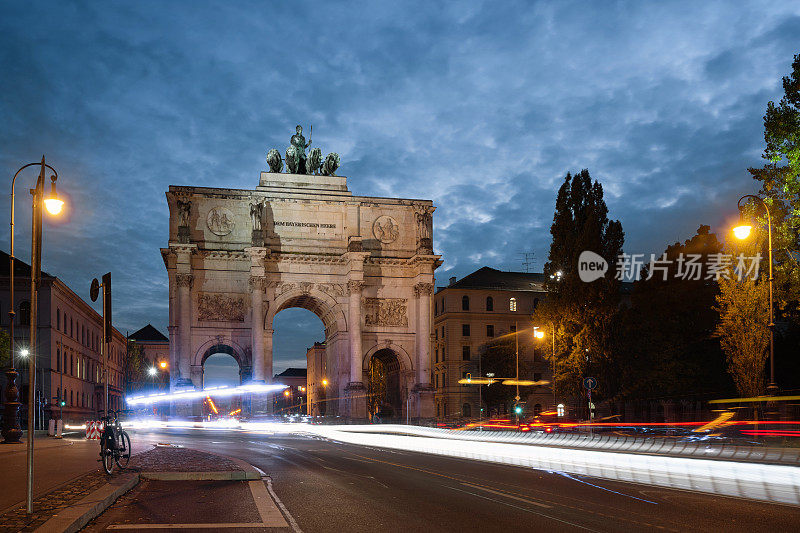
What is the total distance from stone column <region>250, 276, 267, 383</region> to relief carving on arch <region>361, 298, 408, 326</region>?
26.7ft

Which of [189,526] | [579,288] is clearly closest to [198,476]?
[189,526]

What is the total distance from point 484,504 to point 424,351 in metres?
51.3

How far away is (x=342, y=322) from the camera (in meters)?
63.2

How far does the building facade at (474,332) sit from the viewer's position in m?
93.4

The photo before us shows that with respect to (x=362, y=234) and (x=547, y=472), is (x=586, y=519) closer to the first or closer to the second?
(x=547, y=472)

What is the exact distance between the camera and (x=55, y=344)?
226 feet

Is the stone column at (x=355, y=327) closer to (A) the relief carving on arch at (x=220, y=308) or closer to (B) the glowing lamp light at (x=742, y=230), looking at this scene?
(A) the relief carving on arch at (x=220, y=308)

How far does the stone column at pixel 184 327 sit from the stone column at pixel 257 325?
176 inches

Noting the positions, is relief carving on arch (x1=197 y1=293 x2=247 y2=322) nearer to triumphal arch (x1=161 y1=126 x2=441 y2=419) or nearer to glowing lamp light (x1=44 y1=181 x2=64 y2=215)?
triumphal arch (x1=161 y1=126 x2=441 y2=419)

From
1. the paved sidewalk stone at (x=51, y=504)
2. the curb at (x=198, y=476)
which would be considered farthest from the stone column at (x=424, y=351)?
the paved sidewalk stone at (x=51, y=504)

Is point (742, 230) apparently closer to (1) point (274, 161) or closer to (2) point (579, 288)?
(2) point (579, 288)

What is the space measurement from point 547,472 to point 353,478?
4487 mm

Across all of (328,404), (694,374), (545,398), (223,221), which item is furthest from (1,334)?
(545,398)

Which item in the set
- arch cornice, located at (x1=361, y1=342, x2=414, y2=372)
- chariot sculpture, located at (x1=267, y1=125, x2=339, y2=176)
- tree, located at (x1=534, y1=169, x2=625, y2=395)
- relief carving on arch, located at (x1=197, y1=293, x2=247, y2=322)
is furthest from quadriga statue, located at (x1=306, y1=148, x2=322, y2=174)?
tree, located at (x1=534, y1=169, x2=625, y2=395)
